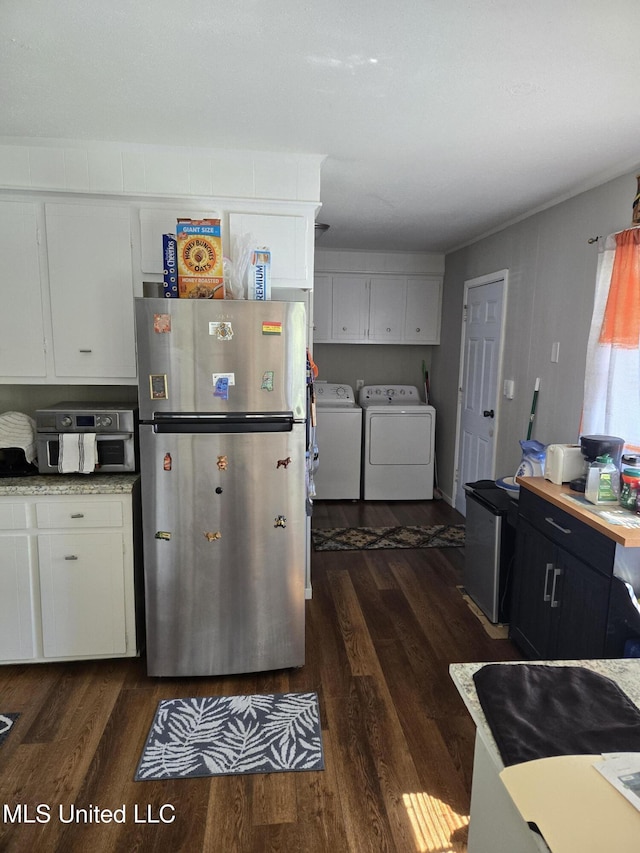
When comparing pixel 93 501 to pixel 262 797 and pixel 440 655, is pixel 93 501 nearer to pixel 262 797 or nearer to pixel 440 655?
pixel 262 797

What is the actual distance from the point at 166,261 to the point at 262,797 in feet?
6.63

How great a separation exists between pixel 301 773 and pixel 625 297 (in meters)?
2.38

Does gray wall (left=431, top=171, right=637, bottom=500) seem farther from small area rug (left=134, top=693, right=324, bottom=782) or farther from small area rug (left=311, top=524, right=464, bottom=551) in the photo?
small area rug (left=134, top=693, right=324, bottom=782)

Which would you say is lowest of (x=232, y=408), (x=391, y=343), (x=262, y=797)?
(x=262, y=797)

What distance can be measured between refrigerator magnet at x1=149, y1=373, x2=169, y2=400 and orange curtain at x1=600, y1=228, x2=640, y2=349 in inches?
80.1

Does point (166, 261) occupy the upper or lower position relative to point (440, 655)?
upper

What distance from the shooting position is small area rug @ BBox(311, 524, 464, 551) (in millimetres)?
3889

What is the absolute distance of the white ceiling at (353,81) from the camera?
1365 mm

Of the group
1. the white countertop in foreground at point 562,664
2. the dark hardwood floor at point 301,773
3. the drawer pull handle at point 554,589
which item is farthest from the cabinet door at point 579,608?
the white countertop in foreground at point 562,664

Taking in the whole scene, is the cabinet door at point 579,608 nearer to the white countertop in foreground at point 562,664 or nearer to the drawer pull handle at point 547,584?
the drawer pull handle at point 547,584

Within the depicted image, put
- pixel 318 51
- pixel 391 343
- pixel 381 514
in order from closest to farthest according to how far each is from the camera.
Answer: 1. pixel 318 51
2. pixel 381 514
3. pixel 391 343

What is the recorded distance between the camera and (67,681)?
2316mm

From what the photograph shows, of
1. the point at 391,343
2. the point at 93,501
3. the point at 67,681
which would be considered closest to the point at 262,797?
the point at 67,681

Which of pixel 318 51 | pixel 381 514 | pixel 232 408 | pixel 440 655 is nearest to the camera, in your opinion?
pixel 318 51
